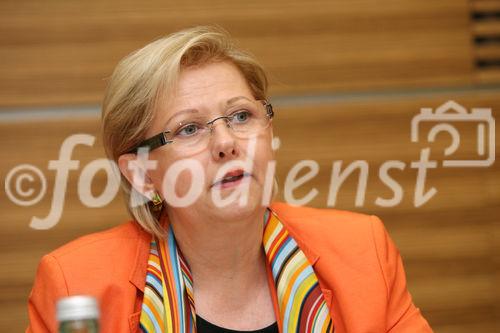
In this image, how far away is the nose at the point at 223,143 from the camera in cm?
177

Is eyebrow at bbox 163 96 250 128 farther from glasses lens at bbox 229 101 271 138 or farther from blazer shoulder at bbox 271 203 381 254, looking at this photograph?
blazer shoulder at bbox 271 203 381 254

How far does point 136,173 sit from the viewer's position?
199 cm

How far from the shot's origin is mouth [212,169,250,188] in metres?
1.78

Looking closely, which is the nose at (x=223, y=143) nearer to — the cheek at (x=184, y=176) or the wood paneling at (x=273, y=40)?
the cheek at (x=184, y=176)

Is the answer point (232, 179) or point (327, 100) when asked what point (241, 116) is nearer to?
point (232, 179)

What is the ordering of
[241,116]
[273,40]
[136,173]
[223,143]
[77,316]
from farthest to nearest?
[273,40]
[136,173]
[241,116]
[223,143]
[77,316]

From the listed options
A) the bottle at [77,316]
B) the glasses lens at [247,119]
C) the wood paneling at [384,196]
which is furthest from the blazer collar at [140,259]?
the bottle at [77,316]

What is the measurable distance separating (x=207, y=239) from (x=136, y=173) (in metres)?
0.27

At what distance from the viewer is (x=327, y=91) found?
8.61 ft

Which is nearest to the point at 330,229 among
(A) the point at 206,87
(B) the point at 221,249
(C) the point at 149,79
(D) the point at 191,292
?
(B) the point at 221,249

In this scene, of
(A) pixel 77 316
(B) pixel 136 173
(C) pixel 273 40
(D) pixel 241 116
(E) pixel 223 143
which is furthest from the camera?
(C) pixel 273 40

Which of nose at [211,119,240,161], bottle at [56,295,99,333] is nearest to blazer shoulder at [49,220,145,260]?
nose at [211,119,240,161]

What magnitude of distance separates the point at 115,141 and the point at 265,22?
0.86 meters

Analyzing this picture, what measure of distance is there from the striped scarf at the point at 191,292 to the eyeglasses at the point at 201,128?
0.28 m
